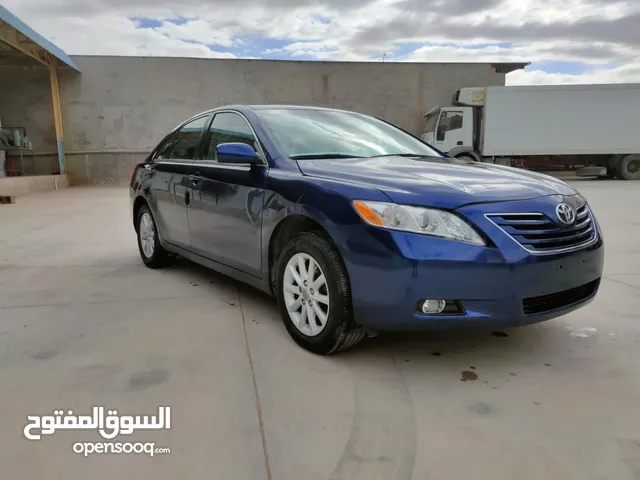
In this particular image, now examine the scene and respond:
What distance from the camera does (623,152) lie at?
17.7 meters

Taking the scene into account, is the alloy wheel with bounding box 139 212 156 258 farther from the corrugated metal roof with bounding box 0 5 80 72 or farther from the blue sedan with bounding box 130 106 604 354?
the corrugated metal roof with bounding box 0 5 80 72

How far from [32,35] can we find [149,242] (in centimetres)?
1196

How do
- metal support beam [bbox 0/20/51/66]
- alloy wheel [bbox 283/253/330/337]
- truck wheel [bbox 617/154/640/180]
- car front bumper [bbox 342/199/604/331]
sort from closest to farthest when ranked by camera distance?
car front bumper [bbox 342/199/604/331], alloy wheel [bbox 283/253/330/337], metal support beam [bbox 0/20/51/66], truck wheel [bbox 617/154/640/180]

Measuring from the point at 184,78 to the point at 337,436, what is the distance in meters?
19.5

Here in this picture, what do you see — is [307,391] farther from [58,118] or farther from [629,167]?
[629,167]

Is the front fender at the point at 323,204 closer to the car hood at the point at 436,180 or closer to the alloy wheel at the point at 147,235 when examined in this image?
the car hood at the point at 436,180

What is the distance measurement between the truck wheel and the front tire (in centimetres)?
1909

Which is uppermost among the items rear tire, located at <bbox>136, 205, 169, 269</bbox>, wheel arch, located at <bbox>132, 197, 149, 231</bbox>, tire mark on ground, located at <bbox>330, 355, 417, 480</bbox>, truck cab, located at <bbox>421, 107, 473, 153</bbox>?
truck cab, located at <bbox>421, 107, 473, 153</bbox>

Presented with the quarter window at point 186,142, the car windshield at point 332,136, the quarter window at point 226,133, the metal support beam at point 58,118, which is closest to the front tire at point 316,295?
the car windshield at point 332,136

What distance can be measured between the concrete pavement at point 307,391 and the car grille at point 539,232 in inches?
25.0

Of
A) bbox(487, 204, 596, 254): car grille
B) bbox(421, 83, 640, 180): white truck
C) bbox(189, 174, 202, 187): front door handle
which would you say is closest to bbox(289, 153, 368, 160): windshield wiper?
bbox(189, 174, 202, 187): front door handle

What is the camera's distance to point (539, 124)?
17312mm

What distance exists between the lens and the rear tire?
4.57 m

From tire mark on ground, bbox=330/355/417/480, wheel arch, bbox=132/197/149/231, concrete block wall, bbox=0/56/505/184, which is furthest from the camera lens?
concrete block wall, bbox=0/56/505/184
